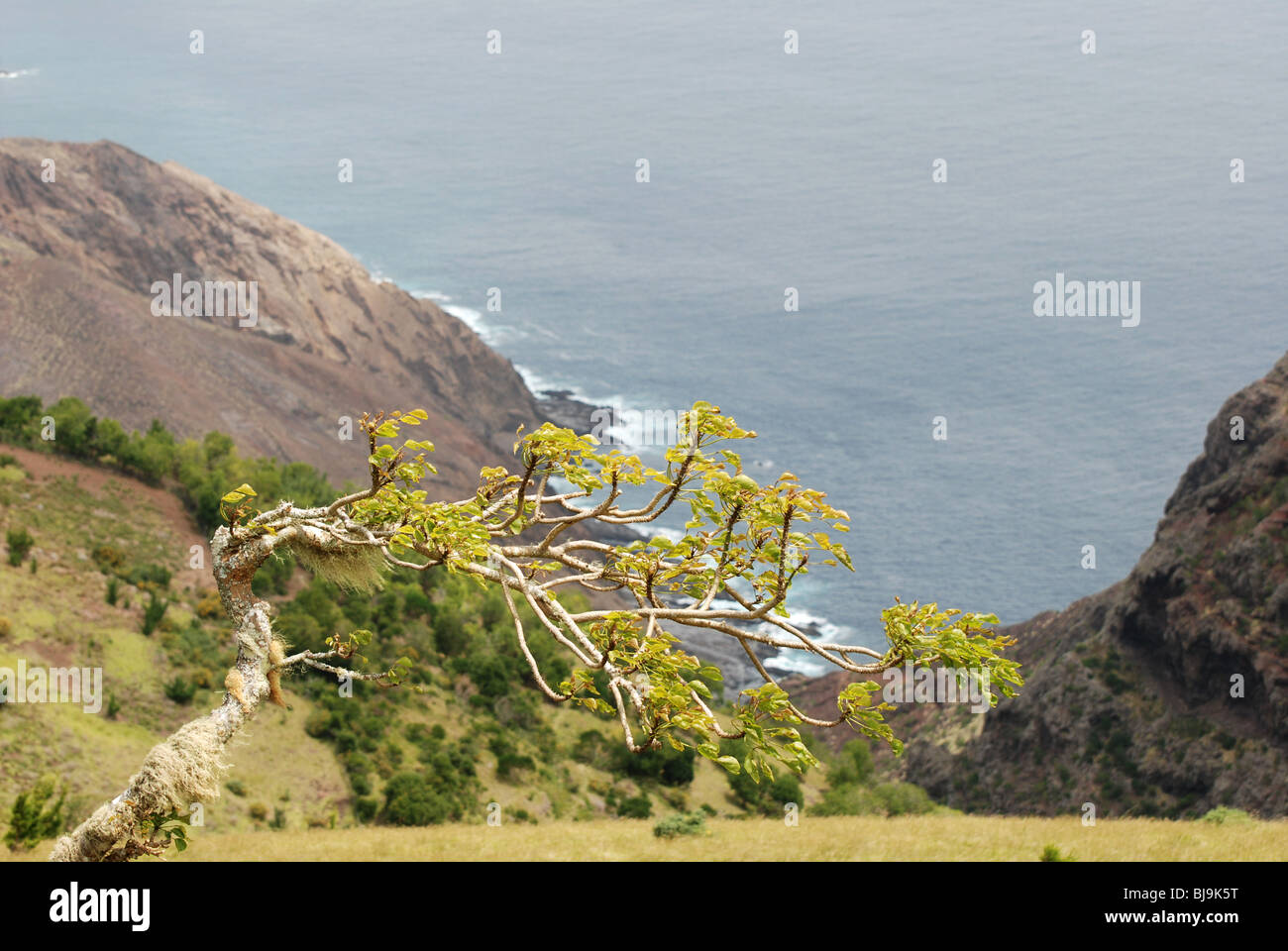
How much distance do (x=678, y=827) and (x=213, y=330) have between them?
386ft

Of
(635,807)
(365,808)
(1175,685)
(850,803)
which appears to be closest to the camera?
(365,808)

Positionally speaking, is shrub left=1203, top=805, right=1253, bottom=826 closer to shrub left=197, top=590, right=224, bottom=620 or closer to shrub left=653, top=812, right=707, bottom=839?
shrub left=653, top=812, right=707, bottom=839

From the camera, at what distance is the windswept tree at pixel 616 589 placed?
11273 millimetres

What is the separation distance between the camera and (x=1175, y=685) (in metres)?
73.0

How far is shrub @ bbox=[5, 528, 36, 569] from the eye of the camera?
52.5m

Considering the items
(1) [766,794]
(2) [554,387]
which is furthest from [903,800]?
(2) [554,387]

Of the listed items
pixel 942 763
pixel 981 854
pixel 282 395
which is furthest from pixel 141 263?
pixel 981 854

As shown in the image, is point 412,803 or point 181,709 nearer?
point 412,803

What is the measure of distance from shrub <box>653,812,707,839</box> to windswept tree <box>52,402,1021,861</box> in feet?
62.4

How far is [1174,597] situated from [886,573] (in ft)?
169

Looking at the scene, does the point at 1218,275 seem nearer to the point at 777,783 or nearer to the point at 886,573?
the point at 886,573

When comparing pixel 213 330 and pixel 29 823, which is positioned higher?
pixel 213 330

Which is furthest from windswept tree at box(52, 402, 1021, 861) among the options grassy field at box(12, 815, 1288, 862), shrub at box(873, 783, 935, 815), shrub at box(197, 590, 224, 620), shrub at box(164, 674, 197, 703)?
shrub at box(197, 590, 224, 620)

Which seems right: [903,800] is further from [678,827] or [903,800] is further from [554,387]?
[554,387]
